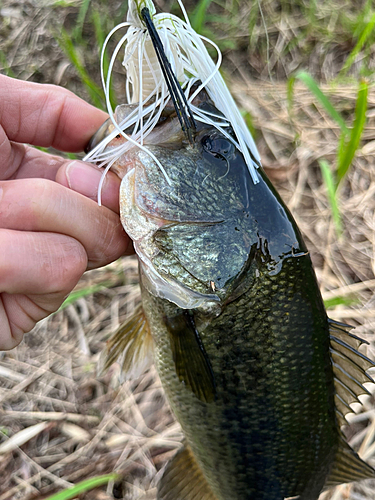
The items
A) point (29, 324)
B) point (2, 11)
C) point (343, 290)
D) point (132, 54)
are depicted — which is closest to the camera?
point (132, 54)

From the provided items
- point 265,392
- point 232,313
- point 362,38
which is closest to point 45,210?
point 232,313

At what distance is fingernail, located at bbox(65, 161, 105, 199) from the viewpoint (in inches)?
53.2

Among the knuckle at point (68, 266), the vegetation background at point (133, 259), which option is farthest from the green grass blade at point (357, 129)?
the knuckle at point (68, 266)

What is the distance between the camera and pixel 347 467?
1.74 m

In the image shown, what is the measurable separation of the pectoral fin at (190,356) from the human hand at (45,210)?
0.32m

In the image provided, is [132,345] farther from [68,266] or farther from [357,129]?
[357,129]

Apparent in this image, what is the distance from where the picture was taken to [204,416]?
1.60 m

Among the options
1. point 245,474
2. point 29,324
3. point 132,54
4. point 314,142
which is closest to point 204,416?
point 245,474

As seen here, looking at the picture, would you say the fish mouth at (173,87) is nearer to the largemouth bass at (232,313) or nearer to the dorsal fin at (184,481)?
the largemouth bass at (232,313)

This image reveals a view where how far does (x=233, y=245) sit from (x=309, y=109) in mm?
2532

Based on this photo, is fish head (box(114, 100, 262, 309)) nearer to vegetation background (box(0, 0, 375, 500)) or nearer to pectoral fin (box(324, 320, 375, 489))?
pectoral fin (box(324, 320, 375, 489))

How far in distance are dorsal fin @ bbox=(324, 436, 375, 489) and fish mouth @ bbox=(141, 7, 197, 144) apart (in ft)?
4.62

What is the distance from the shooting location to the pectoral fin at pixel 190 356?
56.1 inches

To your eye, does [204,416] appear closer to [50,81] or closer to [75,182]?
[75,182]
